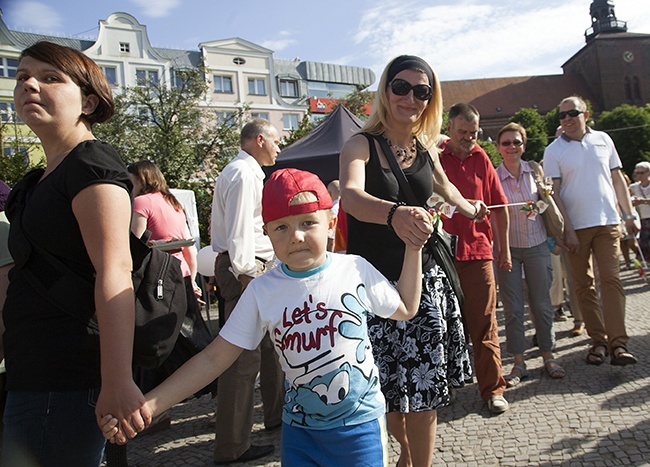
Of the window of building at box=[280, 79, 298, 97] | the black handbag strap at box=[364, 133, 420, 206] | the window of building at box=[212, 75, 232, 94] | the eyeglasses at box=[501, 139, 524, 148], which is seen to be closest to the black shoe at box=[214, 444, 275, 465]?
the black handbag strap at box=[364, 133, 420, 206]

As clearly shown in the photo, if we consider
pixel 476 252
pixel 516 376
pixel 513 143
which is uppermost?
pixel 513 143

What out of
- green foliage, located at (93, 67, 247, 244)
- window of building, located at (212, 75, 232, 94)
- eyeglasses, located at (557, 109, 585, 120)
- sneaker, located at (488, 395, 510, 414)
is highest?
window of building, located at (212, 75, 232, 94)

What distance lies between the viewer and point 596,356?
5090 millimetres

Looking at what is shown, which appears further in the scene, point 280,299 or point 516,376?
point 516,376

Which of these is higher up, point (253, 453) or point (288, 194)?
point (288, 194)

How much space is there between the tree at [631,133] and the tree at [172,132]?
142 feet

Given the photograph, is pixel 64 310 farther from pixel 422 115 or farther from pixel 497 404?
pixel 497 404

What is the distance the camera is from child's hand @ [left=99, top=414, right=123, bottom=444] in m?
1.51

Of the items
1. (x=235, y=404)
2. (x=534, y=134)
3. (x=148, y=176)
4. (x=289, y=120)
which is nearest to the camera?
(x=235, y=404)

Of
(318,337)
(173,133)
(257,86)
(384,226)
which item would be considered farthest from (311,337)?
(257,86)

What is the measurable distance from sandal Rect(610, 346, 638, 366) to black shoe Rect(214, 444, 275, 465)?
311cm

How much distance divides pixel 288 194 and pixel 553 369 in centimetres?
388

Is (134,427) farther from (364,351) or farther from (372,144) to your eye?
(372,144)

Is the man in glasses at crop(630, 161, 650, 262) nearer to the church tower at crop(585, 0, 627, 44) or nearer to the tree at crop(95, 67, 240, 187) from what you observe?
the tree at crop(95, 67, 240, 187)
